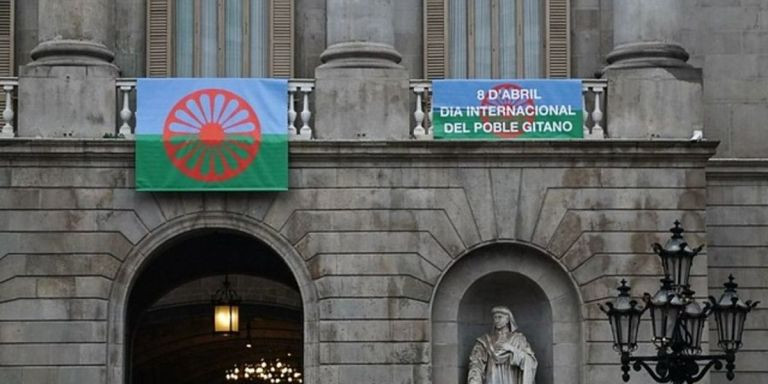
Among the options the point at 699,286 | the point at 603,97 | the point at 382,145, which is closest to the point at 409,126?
the point at 382,145

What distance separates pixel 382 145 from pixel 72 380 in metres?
6.34

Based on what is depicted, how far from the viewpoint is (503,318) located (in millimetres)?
34625

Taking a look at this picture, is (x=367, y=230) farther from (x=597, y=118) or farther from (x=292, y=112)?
(x=597, y=118)

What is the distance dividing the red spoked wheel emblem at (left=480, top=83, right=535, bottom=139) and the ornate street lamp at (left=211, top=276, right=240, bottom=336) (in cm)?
795

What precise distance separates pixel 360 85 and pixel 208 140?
2.70 meters

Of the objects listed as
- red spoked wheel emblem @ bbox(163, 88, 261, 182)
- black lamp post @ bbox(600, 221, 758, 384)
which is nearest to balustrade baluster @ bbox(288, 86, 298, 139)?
red spoked wheel emblem @ bbox(163, 88, 261, 182)

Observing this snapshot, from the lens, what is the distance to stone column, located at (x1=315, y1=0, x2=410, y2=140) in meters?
34.7

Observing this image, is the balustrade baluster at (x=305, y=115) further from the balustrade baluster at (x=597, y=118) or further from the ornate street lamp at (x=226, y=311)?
the ornate street lamp at (x=226, y=311)

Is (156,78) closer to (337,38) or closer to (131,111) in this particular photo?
(131,111)

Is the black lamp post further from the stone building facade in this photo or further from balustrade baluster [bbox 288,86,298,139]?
balustrade baluster [bbox 288,86,298,139]

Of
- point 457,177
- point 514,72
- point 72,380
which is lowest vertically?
point 72,380

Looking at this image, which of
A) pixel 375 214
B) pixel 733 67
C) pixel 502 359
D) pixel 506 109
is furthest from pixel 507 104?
pixel 733 67

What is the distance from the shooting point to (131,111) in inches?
1377

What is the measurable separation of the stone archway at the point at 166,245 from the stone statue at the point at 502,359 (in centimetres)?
267
